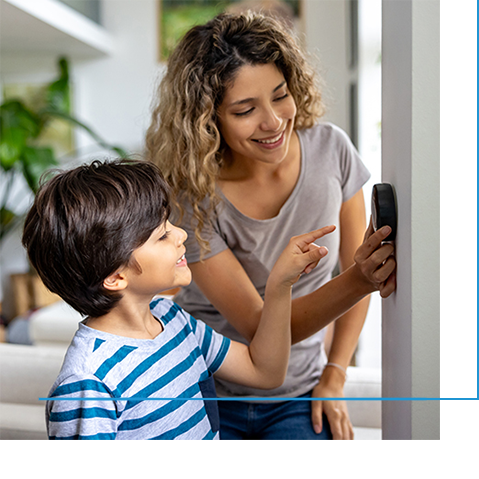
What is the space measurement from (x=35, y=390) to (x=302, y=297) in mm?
357

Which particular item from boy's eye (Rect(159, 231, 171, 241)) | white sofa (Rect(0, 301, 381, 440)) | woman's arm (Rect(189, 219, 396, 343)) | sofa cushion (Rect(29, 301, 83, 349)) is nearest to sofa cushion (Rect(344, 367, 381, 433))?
white sofa (Rect(0, 301, 381, 440))

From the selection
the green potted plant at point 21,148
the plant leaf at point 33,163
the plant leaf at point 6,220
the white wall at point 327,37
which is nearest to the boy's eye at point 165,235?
the white wall at point 327,37

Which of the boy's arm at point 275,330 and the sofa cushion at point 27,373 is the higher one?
the boy's arm at point 275,330

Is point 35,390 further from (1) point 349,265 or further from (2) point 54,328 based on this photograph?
(2) point 54,328

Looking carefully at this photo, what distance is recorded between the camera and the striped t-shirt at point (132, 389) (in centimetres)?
41

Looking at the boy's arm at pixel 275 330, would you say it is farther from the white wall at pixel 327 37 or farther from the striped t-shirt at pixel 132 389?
the white wall at pixel 327 37

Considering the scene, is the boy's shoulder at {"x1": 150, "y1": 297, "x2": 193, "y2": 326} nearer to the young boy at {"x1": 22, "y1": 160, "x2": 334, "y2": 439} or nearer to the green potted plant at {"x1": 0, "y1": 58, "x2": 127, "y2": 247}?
the young boy at {"x1": 22, "y1": 160, "x2": 334, "y2": 439}

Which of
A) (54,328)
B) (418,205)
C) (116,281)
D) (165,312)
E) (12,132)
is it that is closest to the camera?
(418,205)

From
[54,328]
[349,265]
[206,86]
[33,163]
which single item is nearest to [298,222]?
[349,265]

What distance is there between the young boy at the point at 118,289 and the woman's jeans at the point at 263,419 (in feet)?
0.78

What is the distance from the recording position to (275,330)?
1.90 ft

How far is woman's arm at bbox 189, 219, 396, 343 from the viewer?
512 millimetres

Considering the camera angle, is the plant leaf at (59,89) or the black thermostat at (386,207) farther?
the plant leaf at (59,89)

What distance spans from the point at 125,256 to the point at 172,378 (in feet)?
0.43
